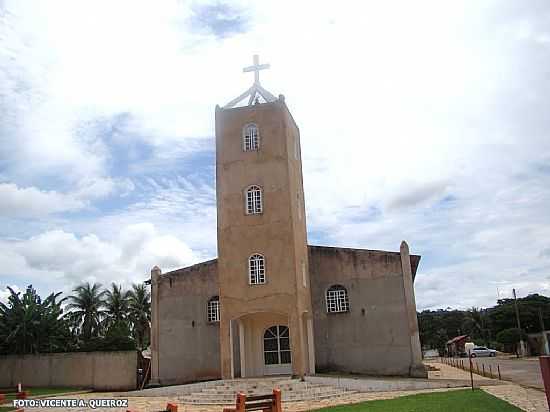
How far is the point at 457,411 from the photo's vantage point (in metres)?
13.6

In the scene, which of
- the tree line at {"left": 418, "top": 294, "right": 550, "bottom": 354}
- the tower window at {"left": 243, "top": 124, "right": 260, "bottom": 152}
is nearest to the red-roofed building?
the tree line at {"left": 418, "top": 294, "right": 550, "bottom": 354}

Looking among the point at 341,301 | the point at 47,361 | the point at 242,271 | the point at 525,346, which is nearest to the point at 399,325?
the point at 341,301

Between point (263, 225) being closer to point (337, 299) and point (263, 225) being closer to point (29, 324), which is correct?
point (337, 299)

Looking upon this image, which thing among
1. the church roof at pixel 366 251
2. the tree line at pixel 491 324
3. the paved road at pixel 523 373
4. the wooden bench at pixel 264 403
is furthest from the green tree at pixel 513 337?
A: the wooden bench at pixel 264 403

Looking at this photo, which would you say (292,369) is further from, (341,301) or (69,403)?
(69,403)

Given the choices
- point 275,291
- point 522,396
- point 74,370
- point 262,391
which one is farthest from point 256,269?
point 74,370

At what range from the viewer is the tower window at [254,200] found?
2619cm

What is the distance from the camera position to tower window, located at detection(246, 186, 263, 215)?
85.9 ft

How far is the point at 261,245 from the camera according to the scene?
83.8ft

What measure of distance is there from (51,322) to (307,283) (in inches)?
774

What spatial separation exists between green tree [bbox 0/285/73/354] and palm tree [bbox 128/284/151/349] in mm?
18790

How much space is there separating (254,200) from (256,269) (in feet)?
10.8

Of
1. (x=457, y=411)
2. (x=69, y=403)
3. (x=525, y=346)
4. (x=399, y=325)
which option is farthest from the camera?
(x=525, y=346)

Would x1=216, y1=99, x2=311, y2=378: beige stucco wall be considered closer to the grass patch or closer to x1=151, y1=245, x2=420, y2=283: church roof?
x1=151, y1=245, x2=420, y2=283: church roof
